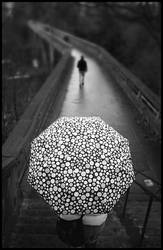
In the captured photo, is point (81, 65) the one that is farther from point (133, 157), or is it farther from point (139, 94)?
point (133, 157)

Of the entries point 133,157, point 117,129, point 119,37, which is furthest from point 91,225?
point 119,37

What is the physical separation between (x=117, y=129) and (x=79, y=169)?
4655 mm

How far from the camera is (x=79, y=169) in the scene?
223 centimetres

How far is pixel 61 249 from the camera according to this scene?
3.74 metres

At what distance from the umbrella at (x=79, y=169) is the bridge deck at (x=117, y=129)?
6.01 ft

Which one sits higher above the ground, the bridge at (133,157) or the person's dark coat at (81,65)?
the person's dark coat at (81,65)

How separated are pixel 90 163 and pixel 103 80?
1085 cm

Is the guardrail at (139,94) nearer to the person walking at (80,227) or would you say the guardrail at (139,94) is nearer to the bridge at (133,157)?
the bridge at (133,157)

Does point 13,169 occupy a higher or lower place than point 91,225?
lower

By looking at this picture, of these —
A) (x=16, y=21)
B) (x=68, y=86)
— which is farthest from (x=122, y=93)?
(x=16, y=21)

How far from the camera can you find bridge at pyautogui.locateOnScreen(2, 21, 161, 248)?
3873mm

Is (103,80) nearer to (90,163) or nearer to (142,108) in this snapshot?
(142,108)

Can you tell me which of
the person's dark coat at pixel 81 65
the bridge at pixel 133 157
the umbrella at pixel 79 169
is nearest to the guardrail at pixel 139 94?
the bridge at pixel 133 157

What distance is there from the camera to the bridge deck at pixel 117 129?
3969mm
